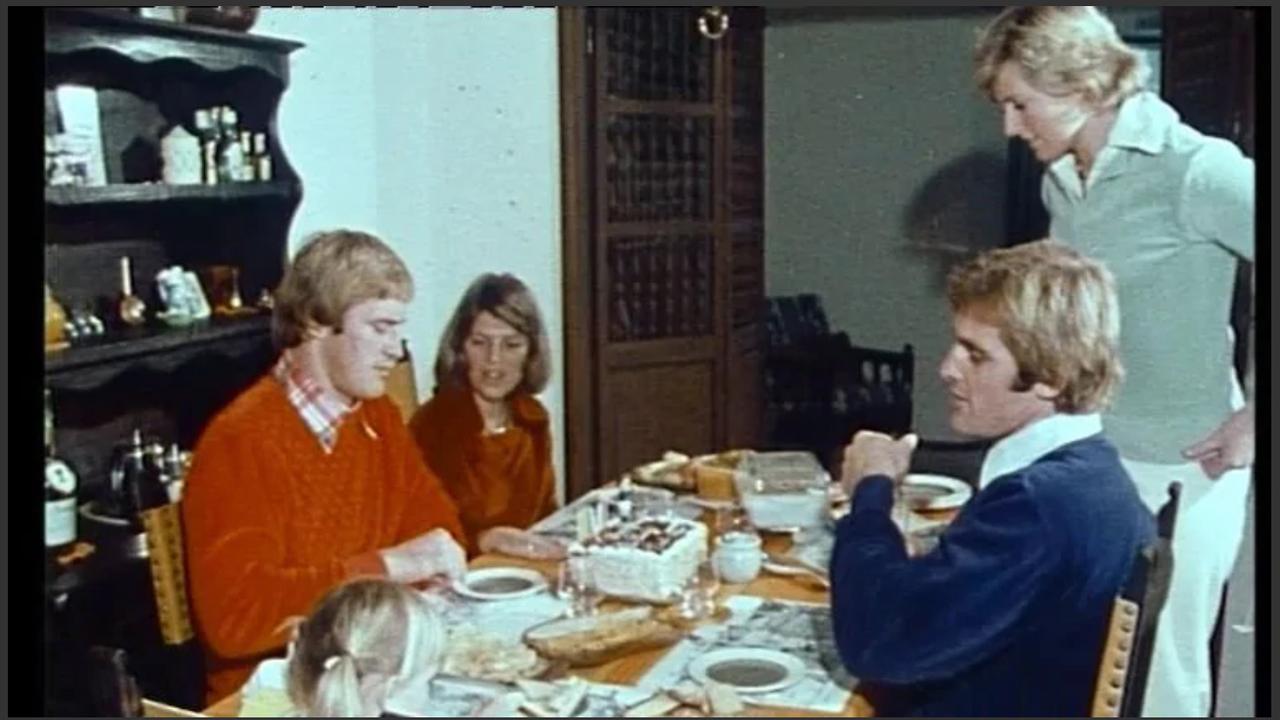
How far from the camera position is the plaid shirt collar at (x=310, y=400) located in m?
1.59

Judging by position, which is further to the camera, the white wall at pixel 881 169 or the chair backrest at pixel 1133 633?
the white wall at pixel 881 169

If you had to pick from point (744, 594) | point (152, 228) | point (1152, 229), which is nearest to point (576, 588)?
point (744, 594)

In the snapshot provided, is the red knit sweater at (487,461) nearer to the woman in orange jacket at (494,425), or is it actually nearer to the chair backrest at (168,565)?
the woman in orange jacket at (494,425)

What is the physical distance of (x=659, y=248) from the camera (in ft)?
5.41

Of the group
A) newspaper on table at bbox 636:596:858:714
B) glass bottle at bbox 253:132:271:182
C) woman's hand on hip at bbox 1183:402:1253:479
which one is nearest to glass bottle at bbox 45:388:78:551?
glass bottle at bbox 253:132:271:182

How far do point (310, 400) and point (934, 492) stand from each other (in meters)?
0.72

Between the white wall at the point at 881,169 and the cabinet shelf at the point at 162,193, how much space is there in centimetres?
57

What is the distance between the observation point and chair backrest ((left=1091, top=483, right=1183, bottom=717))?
1396mm

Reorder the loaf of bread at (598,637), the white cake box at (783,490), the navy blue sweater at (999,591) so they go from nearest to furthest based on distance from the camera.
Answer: the navy blue sweater at (999,591) → the loaf of bread at (598,637) → the white cake box at (783,490)

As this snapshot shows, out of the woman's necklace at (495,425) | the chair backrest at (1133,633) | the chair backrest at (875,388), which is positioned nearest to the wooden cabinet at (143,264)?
the woman's necklace at (495,425)

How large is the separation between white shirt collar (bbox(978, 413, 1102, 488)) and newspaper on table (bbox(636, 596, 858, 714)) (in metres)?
0.24

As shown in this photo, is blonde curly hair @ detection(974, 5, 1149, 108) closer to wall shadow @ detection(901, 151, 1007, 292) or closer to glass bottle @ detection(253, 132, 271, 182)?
wall shadow @ detection(901, 151, 1007, 292)

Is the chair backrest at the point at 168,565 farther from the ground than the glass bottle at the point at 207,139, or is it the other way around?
the glass bottle at the point at 207,139

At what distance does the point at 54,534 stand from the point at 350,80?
0.63 m
